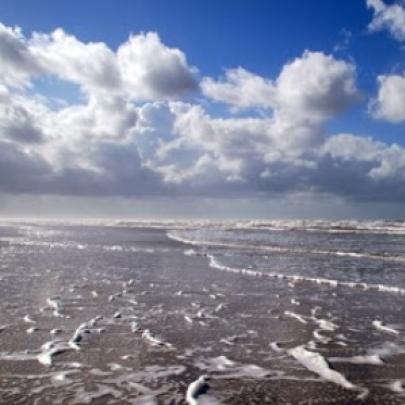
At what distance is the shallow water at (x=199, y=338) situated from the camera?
22.4ft

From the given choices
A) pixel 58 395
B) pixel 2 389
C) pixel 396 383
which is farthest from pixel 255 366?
pixel 2 389

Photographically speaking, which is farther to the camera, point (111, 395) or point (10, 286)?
point (10, 286)

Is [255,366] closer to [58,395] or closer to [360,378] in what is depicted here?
[360,378]

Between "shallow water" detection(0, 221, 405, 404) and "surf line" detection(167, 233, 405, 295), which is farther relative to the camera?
"surf line" detection(167, 233, 405, 295)

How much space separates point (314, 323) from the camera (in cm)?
1155

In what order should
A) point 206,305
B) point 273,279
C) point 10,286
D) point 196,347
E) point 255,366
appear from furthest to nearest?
point 273,279 < point 10,286 < point 206,305 < point 196,347 < point 255,366

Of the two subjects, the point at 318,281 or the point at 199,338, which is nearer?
the point at 199,338

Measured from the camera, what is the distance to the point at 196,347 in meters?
9.26

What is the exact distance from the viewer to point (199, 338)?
9992mm

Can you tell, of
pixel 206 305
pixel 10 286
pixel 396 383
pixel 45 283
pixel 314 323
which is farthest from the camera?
pixel 45 283

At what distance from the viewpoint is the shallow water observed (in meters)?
6.84

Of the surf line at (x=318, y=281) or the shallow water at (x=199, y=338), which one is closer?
the shallow water at (x=199, y=338)

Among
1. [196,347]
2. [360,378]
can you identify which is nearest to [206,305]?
[196,347]

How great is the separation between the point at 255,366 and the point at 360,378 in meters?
1.73
